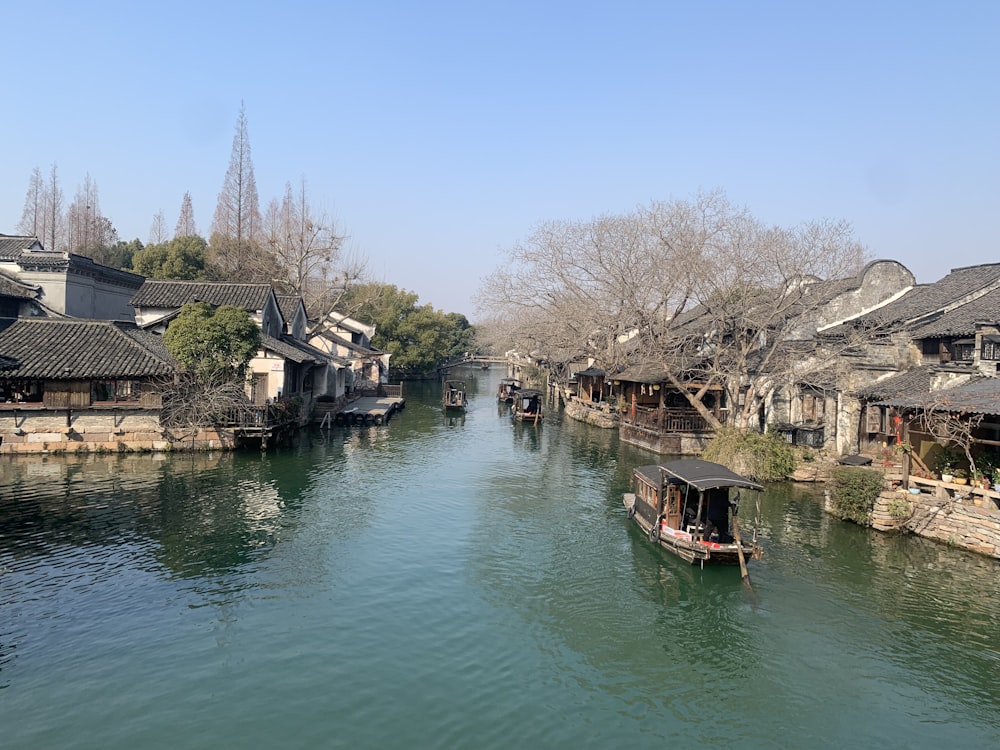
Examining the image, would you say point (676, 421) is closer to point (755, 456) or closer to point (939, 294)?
point (755, 456)

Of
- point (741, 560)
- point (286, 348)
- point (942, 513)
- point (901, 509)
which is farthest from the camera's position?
point (286, 348)

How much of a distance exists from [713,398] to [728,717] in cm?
2860

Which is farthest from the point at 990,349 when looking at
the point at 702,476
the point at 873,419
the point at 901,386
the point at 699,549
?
the point at 699,549

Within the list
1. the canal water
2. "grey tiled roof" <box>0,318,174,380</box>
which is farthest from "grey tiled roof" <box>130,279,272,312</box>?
the canal water

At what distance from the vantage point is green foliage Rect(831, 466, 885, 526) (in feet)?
68.8

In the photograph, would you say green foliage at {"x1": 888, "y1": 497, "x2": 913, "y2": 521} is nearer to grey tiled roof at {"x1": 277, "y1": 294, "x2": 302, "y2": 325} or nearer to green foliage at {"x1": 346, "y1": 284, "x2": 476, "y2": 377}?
grey tiled roof at {"x1": 277, "y1": 294, "x2": 302, "y2": 325}

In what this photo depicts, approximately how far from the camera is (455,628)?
14.0 meters

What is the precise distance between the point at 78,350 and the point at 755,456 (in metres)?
28.4

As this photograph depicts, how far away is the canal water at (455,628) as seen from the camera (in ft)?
35.3

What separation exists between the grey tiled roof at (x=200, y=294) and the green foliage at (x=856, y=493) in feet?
95.8

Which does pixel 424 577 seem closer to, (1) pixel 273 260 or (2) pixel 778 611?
(2) pixel 778 611

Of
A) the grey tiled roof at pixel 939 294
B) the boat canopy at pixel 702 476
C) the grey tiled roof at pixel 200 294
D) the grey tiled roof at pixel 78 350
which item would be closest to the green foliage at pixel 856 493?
the boat canopy at pixel 702 476

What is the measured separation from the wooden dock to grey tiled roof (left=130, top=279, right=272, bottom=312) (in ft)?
25.8

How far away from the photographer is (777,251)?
94.6 feet
